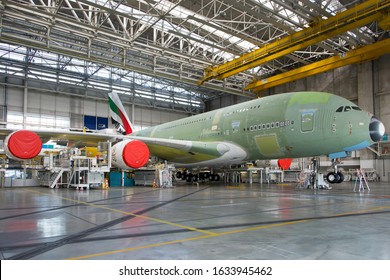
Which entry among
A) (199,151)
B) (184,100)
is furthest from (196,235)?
(184,100)

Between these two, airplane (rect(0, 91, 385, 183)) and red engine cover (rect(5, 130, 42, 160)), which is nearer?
airplane (rect(0, 91, 385, 183))

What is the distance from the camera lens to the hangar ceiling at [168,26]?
1831cm

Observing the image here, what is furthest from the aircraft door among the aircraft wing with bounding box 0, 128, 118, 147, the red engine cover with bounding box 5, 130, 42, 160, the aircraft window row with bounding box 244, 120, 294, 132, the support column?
the support column

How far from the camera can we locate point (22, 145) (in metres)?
12.6

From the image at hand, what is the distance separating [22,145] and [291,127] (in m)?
10.5

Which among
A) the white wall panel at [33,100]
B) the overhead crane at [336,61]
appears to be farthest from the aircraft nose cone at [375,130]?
the white wall panel at [33,100]

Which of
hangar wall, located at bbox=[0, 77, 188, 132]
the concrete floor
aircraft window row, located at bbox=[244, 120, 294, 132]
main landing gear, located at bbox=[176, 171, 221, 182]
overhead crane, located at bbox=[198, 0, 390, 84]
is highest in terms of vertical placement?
overhead crane, located at bbox=[198, 0, 390, 84]

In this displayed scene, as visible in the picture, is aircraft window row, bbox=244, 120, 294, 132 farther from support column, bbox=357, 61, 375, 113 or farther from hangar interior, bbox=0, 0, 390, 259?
support column, bbox=357, 61, 375, 113

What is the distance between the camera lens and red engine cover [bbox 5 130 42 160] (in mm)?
12480

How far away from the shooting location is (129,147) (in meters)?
14.4

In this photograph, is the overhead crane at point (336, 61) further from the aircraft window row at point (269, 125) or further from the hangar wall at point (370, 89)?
the aircraft window row at point (269, 125)

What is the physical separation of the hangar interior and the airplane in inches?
62.6

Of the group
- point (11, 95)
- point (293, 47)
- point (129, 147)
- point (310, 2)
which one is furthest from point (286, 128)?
point (11, 95)

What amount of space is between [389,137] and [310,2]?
15.7m
